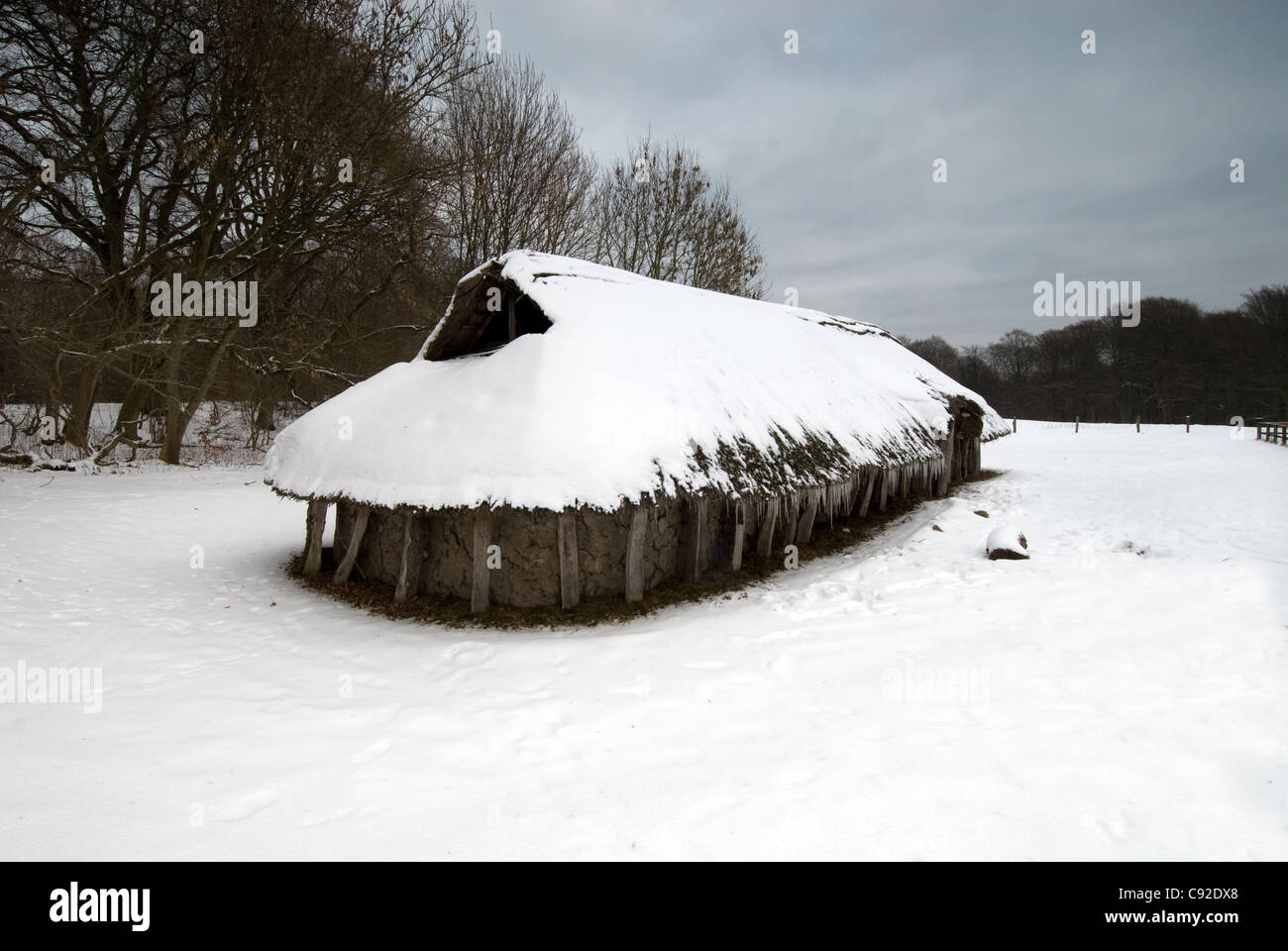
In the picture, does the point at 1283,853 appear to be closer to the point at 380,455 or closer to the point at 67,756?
the point at 67,756

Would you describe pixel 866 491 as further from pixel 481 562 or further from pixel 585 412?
→ pixel 481 562

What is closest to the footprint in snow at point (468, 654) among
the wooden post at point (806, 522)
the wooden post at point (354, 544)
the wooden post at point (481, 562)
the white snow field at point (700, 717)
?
the white snow field at point (700, 717)

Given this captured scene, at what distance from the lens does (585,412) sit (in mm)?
6285

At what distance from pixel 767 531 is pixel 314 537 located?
5366 millimetres

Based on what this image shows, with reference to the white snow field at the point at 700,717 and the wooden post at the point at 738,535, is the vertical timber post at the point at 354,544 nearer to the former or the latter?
the white snow field at the point at 700,717

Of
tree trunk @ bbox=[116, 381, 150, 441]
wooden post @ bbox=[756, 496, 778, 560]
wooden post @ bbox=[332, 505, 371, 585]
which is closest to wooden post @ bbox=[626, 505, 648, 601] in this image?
wooden post @ bbox=[756, 496, 778, 560]

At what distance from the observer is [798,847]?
296cm

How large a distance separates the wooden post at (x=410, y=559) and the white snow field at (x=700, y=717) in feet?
1.50

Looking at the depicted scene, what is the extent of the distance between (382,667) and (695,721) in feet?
8.51

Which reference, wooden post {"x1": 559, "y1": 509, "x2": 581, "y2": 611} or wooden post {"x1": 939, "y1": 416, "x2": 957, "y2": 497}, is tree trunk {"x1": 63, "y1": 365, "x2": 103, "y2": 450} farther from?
wooden post {"x1": 939, "y1": 416, "x2": 957, "y2": 497}

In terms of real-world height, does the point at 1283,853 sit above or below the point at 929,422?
below

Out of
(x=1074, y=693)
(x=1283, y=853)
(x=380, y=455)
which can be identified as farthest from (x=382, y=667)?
(x=1283, y=853)

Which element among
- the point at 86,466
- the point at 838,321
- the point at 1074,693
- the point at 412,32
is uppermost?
the point at 412,32
